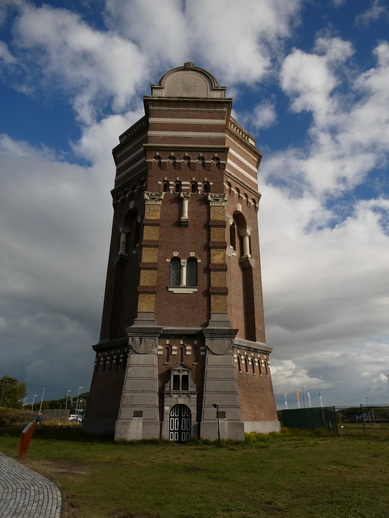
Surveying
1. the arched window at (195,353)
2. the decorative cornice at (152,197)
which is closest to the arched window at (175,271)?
the decorative cornice at (152,197)

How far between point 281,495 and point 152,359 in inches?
607

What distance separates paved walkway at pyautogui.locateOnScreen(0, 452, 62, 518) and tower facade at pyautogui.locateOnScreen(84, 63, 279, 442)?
1110cm

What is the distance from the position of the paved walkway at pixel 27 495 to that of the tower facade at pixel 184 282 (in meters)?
11.1

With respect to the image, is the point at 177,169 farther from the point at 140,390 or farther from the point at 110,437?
the point at 110,437

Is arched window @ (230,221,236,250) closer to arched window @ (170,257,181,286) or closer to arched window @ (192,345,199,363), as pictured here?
arched window @ (170,257,181,286)

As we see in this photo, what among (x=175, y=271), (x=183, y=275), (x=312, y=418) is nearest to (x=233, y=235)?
(x=175, y=271)

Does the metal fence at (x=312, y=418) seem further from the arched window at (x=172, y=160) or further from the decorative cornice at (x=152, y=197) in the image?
the arched window at (x=172, y=160)

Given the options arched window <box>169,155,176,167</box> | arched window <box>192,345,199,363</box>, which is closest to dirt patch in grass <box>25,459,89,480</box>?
arched window <box>192,345,199,363</box>

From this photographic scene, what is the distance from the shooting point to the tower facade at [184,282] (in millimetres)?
25000

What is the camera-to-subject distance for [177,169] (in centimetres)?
3219

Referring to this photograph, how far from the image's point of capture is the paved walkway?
9.09 m

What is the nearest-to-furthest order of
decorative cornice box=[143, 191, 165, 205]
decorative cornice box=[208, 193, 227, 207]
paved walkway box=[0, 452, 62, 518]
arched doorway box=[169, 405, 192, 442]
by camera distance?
paved walkway box=[0, 452, 62, 518] → arched doorway box=[169, 405, 192, 442] → decorative cornice box=[143, 191, 165, 205] → decorative cornice box=[208, 193, 227, 207]

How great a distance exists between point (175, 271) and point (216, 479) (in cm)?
1732

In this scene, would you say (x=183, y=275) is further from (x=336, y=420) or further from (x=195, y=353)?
(x=336, y=420)
